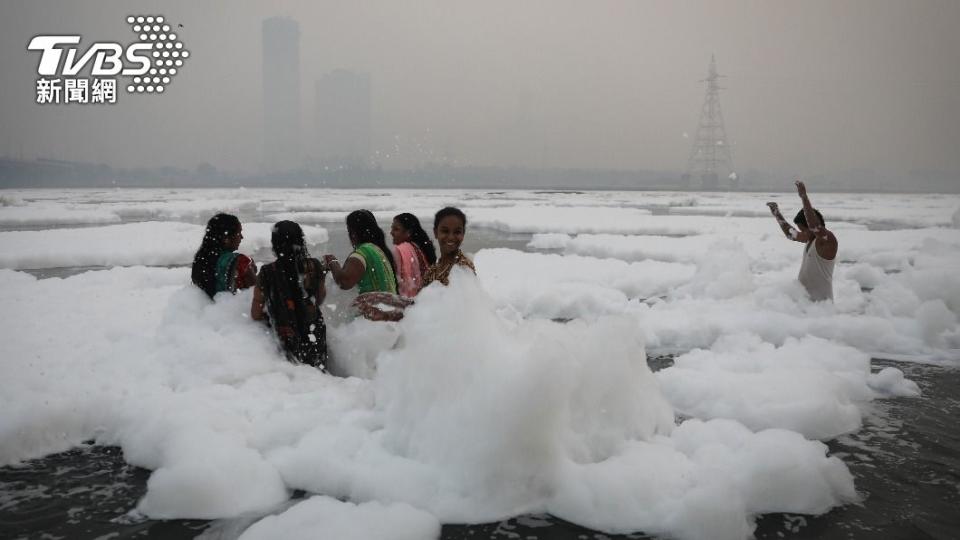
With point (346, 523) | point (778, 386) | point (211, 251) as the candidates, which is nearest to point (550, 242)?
point (778, 386)

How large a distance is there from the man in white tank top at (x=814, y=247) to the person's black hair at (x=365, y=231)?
438 cm

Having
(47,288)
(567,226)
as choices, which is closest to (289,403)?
(47,288)

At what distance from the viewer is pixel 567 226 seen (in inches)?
902

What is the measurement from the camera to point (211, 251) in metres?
5.03

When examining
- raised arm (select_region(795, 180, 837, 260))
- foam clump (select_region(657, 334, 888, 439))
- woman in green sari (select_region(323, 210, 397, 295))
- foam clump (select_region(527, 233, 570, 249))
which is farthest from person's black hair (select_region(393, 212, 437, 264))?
foam clump (select_region(527, 233, 570, 249))

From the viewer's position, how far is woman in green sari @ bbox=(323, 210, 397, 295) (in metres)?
4.68

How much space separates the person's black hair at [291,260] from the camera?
179 inches

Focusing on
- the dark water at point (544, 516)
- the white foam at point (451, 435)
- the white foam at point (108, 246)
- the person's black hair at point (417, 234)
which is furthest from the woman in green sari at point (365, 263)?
the white foam at point (108, 246)

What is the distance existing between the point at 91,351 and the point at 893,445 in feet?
20.7

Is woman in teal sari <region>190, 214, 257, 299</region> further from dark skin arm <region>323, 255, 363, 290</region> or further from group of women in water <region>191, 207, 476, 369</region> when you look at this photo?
dark skin arm <region>323, 255, 363, 290</region>

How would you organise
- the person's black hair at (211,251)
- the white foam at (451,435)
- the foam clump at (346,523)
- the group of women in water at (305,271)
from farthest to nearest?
1. the person's black hair at (211,251)
2. the group of women in water at (305,271)
3. the white foam at (451,435)
4. the foam clump at (346,523)

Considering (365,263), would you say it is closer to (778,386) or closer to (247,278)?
Result: (247,278)

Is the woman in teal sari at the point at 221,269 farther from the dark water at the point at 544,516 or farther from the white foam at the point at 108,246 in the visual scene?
the white foam at the point at 108,246

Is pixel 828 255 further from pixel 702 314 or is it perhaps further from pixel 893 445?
pixel 893 445
